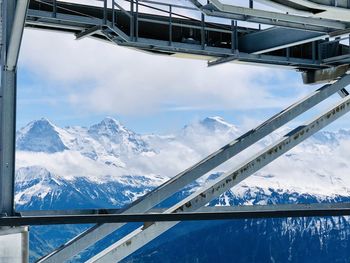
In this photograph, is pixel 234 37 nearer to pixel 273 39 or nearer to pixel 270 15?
pixel 273 39

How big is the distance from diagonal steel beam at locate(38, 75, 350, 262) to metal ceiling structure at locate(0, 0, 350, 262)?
0.08 ft

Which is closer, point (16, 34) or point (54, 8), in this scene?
point (16, 34)

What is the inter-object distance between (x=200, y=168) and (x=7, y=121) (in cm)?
818

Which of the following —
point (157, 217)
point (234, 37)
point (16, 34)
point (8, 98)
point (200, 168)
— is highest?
point (234, 37)

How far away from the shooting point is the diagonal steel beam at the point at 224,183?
14.7m

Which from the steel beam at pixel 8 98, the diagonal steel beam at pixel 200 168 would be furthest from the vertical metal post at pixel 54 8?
the steel beam at pixel 8 98

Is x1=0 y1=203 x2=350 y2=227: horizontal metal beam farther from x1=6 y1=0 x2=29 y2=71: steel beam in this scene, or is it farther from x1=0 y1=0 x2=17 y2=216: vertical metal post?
x1=6 y1=0 x2=29 y2=71: steel beam

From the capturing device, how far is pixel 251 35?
18.8m

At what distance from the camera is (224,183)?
1686 cm

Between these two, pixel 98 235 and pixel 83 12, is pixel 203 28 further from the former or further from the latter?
pixel 98 235

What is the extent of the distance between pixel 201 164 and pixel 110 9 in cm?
415

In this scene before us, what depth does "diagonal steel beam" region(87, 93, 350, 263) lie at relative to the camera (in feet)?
48.1

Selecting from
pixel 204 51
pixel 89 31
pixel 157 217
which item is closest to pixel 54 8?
pixel 89 31

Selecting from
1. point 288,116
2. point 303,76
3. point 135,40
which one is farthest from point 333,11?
point 303,76
